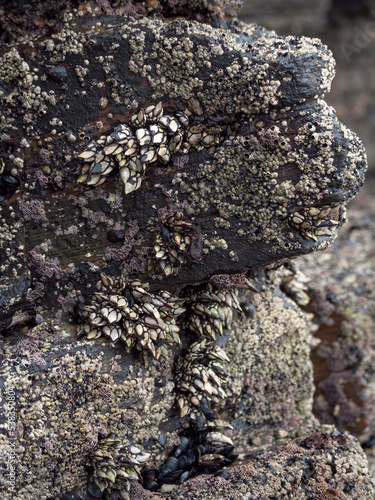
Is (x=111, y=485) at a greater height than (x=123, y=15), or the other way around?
(x=123, y=15)

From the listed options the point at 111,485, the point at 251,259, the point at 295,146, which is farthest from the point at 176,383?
the point at 295,146

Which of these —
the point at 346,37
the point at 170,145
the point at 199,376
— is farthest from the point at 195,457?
the point at 346,37

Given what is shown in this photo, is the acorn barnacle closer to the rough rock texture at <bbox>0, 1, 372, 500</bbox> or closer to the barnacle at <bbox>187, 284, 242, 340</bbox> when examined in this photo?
the rough rock texture at <bbox>0, 1, 372, 500</bbox>

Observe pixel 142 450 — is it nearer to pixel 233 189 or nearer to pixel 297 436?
pixel 297 436

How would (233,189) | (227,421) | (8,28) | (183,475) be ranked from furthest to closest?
(227,421), (183,475), (233,189), (8,28)

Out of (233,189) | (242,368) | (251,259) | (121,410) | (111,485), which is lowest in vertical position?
(111,485)

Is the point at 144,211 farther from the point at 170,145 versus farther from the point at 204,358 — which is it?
the point at 204,358
